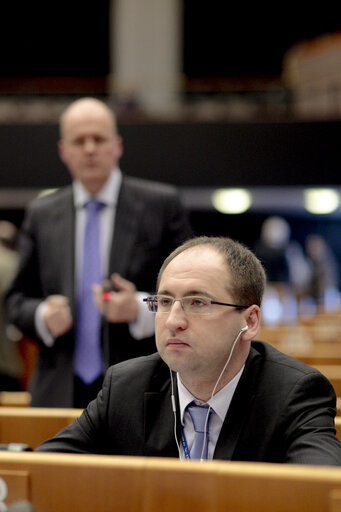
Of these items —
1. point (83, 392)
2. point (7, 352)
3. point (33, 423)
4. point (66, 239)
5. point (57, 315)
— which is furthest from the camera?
point (7, 352)

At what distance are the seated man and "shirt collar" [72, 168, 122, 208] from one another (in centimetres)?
85

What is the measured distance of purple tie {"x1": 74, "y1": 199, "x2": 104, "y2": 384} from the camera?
8.04 ft

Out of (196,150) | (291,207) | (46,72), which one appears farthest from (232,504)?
(46,72)

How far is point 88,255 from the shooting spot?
255 cm

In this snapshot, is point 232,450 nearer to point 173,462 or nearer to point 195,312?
point 195,312

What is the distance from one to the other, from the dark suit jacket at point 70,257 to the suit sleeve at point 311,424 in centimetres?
93

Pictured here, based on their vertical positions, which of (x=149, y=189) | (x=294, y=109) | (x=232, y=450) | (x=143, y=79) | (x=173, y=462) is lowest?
(x=232, y=450)

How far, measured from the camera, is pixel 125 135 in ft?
35.8

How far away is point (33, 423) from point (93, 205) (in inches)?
35.2

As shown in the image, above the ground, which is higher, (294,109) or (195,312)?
(294,109)

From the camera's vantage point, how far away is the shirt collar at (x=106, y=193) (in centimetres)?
260

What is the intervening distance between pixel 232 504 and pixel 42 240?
1.70 metres

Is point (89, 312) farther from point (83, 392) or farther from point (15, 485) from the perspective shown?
point (15, 485)

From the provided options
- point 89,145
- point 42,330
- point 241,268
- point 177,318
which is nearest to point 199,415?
point 177,318
